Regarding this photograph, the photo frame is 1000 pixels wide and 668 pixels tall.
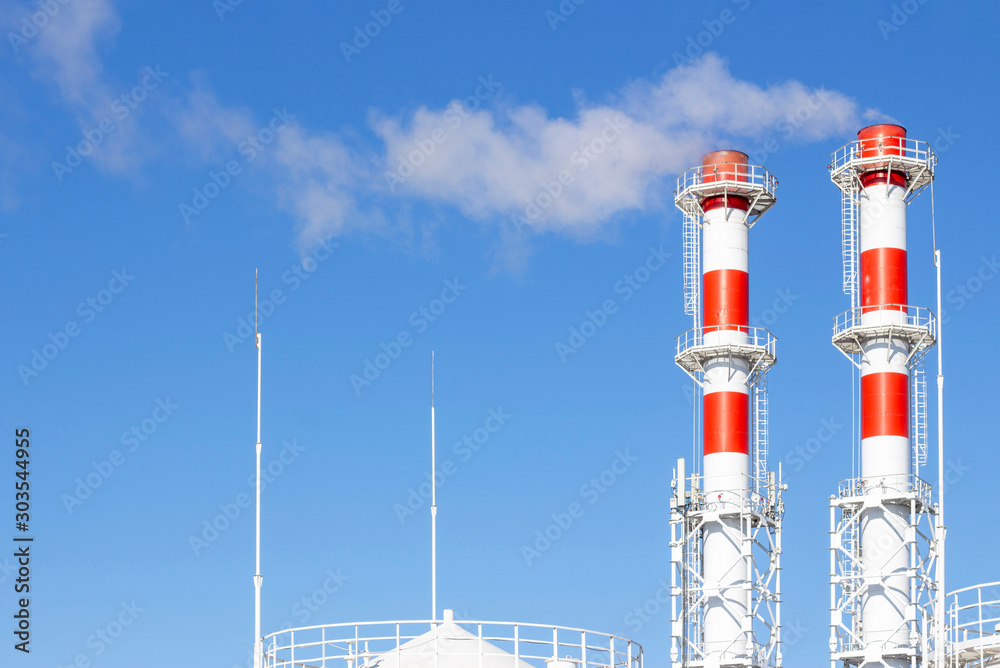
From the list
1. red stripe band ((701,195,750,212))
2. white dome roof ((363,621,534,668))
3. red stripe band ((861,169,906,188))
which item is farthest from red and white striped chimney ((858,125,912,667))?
white dome roof ((363,621,534,668))

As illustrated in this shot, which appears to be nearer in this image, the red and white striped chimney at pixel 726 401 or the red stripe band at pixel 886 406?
the red and white striped chimney at pixel 726 401

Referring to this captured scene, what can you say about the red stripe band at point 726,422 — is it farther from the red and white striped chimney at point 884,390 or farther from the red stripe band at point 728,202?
the red stripe band at point 728,202

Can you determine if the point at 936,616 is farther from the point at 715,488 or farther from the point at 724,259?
the point at 724,259

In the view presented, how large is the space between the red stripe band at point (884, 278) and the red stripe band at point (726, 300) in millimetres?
4239

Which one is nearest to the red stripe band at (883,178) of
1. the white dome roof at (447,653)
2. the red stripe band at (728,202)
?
the red stripe band at (728,202)

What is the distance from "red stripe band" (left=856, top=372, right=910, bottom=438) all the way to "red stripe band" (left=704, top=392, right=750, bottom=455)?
4085mm

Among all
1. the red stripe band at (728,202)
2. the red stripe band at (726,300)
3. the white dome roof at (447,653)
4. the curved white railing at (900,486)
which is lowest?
the white dome roof at (447,653)

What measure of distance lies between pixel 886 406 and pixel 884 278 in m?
4.64

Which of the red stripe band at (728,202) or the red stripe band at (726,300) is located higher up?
the red stripe band at (728,202)

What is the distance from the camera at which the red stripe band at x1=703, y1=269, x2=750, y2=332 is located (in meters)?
58.9

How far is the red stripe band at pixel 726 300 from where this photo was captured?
58.9 meters

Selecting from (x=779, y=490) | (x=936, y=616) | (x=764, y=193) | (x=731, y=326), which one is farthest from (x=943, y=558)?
(x=764, y=193)

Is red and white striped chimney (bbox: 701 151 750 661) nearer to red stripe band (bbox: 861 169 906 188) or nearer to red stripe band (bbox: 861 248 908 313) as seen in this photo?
red stripe band (bbox: 861 248 908 313)

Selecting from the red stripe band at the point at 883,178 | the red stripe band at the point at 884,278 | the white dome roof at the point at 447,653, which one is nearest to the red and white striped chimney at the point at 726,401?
the red stripe band at the point at 884,278
